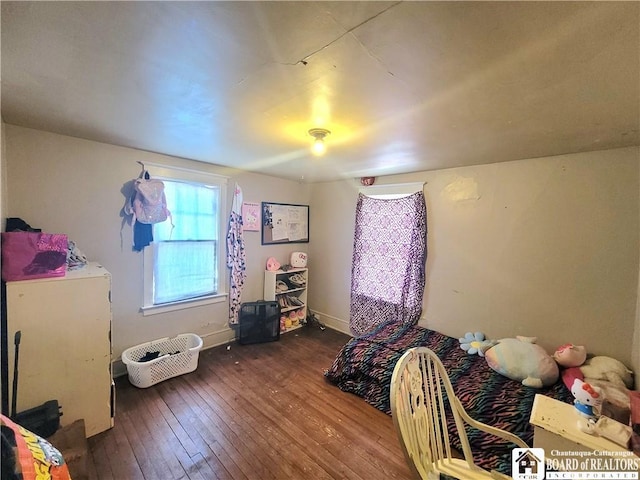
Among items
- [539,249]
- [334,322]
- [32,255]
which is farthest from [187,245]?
[539,249]

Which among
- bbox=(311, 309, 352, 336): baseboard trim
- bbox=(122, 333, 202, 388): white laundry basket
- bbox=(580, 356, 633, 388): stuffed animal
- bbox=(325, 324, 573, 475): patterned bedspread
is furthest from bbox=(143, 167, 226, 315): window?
bbox=(580, 356, 633, 388): stuffed animal

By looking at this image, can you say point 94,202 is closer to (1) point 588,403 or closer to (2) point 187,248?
(2) point 187,248

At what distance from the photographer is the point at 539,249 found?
2354 millimetres

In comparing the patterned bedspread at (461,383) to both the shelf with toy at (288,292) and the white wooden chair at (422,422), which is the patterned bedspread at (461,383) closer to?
the white wooden chair at (422,422)

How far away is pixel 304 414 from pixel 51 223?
262 centimetres

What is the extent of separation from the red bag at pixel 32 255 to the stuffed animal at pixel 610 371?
3889mm

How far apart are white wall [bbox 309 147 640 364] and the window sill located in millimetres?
2573

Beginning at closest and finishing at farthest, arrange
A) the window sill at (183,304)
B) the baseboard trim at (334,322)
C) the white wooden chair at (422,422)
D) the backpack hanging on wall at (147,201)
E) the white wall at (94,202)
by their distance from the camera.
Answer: the white wooden chair at (422,422) → the white wall at (94,202) → the backpack hanging on wall at (147,201) → the window sill at (183,304) → the baseboard trim at (334,322)

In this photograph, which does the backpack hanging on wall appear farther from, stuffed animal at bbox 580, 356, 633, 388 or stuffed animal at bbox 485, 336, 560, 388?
stuffed animal at bbox 580, 356, 633, 388

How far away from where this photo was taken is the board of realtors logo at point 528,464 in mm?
1083

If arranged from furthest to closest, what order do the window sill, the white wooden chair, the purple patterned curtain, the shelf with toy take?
the shelf with toy → the purple patterned curtain → the window sill → the white wooden chair

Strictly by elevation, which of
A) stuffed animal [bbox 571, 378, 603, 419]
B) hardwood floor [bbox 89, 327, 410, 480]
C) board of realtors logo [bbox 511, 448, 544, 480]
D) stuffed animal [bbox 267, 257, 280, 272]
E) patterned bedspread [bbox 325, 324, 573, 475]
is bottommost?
hardwood floor [bbox 89, 327, 410, 480]

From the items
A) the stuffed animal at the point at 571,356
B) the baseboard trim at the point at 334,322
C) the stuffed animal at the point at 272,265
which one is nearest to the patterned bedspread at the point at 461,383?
the stuffed animal at the point at 571,356

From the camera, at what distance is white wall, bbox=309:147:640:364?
6.61 feet
